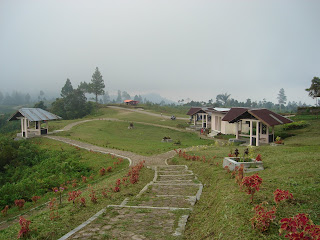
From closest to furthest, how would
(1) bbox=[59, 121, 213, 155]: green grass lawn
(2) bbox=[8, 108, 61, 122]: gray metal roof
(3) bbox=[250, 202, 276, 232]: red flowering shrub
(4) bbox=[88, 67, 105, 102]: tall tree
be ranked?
1. (3) bbox=[250, 202, 276, 232]: red flowering shrub
2. (2) bbox=[8, 108, 61, 122]: gray metal roof
3. (1) bbox=[59, 121, 213, 155]: green grass lawn
4. (4) bbox=[88, 67, 105, 102]: tall tree

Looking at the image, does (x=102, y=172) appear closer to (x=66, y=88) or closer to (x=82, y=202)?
(x=82, y=202)

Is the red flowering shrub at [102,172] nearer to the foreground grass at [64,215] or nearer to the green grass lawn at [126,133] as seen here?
the foreground grass at [64,215]

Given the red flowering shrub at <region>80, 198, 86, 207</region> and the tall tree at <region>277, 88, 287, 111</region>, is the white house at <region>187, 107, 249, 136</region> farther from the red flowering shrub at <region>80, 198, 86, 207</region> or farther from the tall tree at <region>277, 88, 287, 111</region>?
the tall tree at <region>277, 88, 287, 111</region>

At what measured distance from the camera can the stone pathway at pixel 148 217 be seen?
5422 mm

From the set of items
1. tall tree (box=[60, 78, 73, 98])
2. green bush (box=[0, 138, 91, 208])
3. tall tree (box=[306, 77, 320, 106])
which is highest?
tall tree (box=[60, 78, 73, 98])

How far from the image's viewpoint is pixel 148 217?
20.7ft

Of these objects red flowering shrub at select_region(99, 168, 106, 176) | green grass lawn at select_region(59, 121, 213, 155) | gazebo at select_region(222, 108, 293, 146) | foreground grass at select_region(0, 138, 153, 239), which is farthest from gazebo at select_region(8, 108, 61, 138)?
gazebo at select_region(222, 108, 293, 146)

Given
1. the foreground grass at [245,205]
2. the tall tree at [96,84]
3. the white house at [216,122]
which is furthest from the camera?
the tall tree at [96,84]

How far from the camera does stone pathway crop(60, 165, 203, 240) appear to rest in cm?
542

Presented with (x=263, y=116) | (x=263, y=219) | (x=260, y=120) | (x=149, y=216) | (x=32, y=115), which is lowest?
(x=149, y=216)

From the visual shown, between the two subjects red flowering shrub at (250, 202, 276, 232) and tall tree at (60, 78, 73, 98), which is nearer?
red flowering shrub at (250, 202, 276, 232)

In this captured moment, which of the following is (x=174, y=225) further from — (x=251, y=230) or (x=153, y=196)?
(x=153, y=196)

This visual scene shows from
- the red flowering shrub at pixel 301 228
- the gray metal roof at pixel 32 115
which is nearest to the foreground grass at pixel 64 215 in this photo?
the red flowering shrub at pixel 301 228

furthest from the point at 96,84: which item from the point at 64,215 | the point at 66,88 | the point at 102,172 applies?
the point at 64,215
